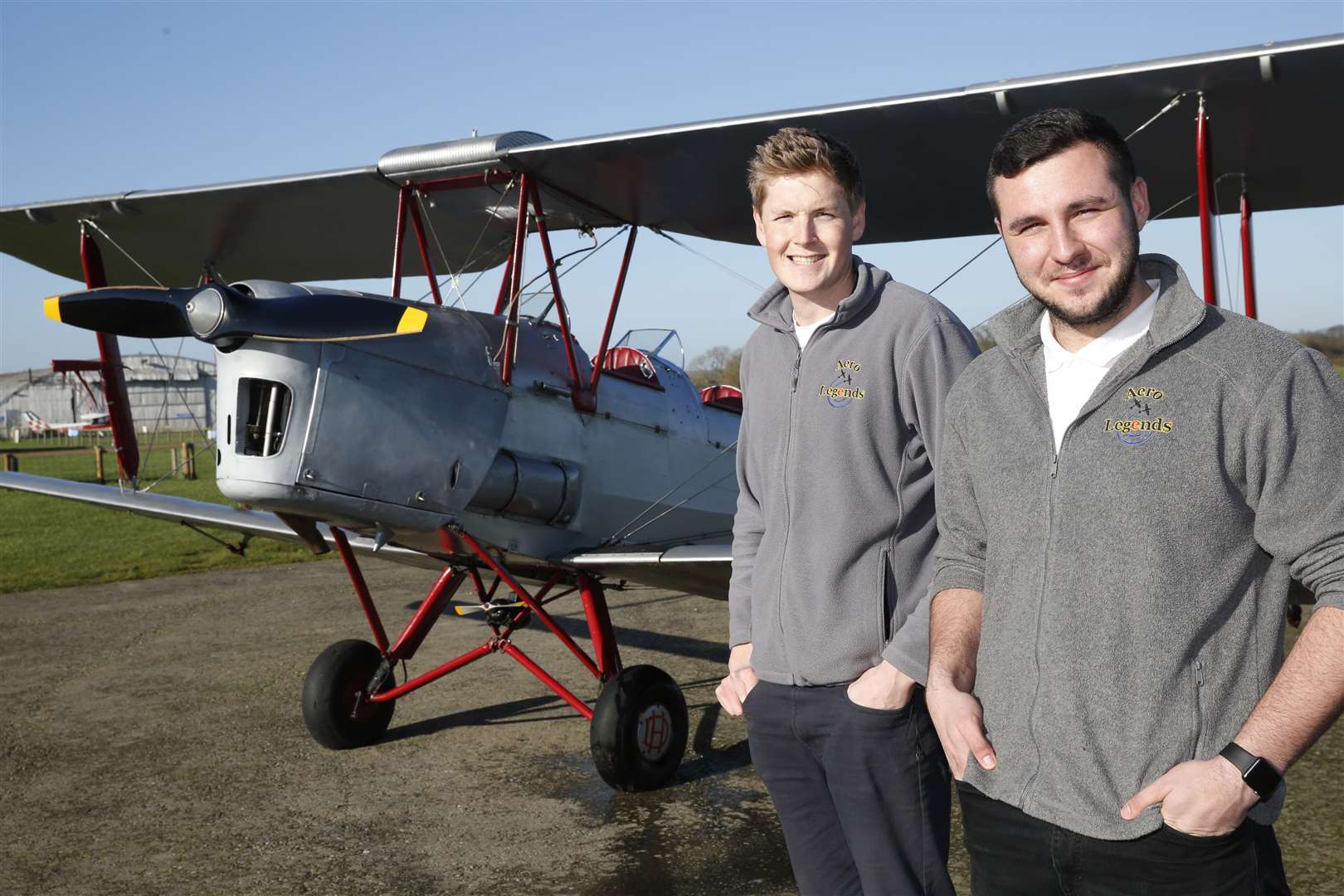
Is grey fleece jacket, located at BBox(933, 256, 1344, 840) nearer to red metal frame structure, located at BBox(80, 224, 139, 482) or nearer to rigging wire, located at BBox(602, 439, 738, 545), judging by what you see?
rigging wire, located at BBox(602, 439, 738, 545)

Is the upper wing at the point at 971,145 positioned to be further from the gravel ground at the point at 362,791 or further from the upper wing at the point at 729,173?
the gravel ground at the point at 362,791

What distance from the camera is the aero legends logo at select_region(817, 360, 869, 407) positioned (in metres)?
1.97

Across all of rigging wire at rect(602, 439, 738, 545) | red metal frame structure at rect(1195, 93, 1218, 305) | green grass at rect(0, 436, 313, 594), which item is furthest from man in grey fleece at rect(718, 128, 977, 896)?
green grass at rect(0, 436, 313, 594)

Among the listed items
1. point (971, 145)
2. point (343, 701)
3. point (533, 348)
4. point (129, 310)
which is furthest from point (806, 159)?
point (343, 701)

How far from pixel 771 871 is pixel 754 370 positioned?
2220 mm

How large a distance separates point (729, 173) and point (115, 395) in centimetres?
409

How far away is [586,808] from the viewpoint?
4.48 metres

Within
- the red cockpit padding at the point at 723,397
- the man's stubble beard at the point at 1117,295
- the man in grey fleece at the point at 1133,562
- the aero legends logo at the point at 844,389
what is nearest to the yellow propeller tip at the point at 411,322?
the red cockpit padding at the point at 723,397

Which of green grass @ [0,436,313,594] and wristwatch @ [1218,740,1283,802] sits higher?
wristwatch @ [1218,740,1283,802]

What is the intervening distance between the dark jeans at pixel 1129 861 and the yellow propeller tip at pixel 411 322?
327 cm

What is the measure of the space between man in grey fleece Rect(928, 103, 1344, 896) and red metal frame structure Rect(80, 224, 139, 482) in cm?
605

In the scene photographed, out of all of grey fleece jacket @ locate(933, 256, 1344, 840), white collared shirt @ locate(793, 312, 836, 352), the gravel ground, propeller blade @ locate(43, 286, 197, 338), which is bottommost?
the gravel ground

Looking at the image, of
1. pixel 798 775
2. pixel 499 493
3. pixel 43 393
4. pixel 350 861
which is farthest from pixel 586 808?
pixel 43 393

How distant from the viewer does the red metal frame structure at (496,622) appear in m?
4.89
